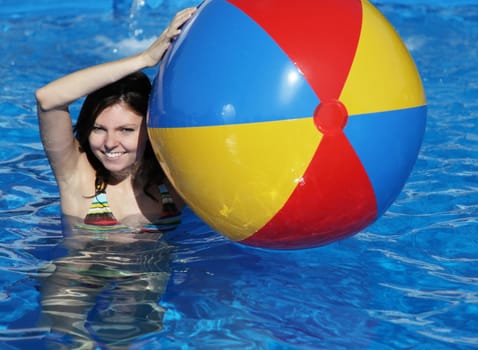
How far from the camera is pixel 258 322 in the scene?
12.3 feet

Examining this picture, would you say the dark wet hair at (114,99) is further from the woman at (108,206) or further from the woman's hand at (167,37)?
the woman's hand at (167,37)

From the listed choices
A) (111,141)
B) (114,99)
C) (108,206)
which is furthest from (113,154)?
(108,206)

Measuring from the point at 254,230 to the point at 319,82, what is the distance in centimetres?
66

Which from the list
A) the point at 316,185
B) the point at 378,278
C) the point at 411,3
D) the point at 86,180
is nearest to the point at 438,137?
the point at 378,278

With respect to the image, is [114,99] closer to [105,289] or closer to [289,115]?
[105,289]

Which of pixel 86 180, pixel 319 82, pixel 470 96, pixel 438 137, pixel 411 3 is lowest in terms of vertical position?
pixel 86 180

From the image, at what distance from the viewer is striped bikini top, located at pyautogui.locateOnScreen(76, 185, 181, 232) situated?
438cm

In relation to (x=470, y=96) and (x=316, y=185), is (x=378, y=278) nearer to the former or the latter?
(x=316, y=185)

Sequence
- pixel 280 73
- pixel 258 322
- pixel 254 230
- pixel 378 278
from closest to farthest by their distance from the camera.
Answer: pixel 280 73, pixel 254 230, pixel 258 322, pixel 378 278

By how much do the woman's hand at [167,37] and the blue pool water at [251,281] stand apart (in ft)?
3.48

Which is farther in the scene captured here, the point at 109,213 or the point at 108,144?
the point at 109,213

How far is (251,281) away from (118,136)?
967 millimetres

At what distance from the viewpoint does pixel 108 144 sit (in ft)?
13.2

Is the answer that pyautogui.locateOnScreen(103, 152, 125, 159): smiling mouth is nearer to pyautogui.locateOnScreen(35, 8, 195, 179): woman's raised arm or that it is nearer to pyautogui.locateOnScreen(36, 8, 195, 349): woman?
pyautogui.locateOnScreen(36, 8, 195, 349): woman
